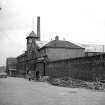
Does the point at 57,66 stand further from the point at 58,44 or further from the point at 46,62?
the point at 58,44

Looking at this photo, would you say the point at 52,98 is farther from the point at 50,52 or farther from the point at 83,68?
the point at 50,52

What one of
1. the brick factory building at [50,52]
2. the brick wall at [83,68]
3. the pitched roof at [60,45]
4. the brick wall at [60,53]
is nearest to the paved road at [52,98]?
the brick wall at [83,68]

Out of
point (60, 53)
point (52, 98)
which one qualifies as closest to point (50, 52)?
point (60, 53)

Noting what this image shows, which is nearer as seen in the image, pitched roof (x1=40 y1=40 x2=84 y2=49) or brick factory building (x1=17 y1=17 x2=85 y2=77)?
brick factory building (x1=17 y1=17 x2=85 y2=77)

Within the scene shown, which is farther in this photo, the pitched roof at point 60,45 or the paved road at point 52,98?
the pitched roof at point 60,45

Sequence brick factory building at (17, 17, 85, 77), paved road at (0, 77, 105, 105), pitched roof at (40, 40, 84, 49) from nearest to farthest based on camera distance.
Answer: paved road at (0, 77, 105, 105)
brick factory building at (17, 17, 85, 77)
pitched roof at (40, 40, 84, 49)

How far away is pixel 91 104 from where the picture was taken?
13312 millimetres

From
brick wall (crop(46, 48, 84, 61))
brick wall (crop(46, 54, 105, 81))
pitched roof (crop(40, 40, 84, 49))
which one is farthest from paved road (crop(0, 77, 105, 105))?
pitched roof (crop(40, 40, 84, 49))

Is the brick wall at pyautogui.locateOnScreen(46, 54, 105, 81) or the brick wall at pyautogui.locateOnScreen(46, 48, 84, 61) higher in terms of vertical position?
Answer: the brick wall at pyautogui.locateOnScreen(46, 48, 84, 61)

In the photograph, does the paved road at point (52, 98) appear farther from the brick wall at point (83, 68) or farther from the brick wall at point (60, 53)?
the brick wall at point (60, 53)

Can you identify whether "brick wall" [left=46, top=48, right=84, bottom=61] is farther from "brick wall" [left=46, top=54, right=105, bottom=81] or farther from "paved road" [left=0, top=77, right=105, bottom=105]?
"paved road" [left=0, top=77, right=105, bottom=105]

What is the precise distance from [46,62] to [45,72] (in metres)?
2.35

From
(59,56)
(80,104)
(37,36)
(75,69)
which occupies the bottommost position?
(80,104)

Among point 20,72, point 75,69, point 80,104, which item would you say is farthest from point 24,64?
point 80,104
